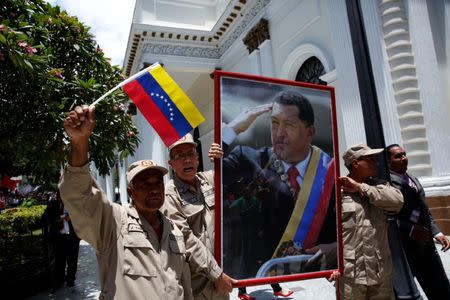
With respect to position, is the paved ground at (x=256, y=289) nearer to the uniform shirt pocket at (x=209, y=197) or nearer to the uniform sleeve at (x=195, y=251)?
the uniform shirt pocket at (x=209, y=197)

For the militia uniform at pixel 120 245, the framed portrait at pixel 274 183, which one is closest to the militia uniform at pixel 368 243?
the framed portrait at pixel 274 183

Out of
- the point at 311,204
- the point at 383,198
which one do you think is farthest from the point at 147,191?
the point at 383,198

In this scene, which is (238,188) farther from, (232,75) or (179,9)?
(179,9)

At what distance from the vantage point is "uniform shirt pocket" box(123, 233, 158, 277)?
1.77 meters

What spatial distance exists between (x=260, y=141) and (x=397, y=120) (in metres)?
6.30

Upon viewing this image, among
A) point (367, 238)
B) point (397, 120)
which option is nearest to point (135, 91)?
point (367, 238)

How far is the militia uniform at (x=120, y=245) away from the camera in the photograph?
5.46ft

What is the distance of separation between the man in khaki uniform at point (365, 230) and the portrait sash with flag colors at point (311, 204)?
19 cm

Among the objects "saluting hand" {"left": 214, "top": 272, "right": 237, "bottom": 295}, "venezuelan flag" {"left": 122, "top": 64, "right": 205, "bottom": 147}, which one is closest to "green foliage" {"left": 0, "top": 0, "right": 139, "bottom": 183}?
"venezuelan flag" {"left": 122, "top": 64, "right": 205, "bottom": 147}

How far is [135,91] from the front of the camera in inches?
95.3

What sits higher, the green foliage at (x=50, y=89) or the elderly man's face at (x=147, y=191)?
the green foliage at (x=50, y=89)

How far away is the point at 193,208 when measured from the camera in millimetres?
2469

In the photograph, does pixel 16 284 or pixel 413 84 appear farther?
pixel 413 84

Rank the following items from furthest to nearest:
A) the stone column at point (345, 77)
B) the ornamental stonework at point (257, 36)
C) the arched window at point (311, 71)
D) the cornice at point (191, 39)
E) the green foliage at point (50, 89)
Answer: the cornice at point (191, 39)
the ornamental stonework at point (257, 36)
the arched window at point (311, 71)
the stone column at point (345, 77)
the green foliage at point (50, 89)
